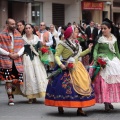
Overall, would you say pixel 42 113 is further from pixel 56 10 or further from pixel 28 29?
pixel 56 10

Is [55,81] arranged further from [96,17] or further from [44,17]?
[96,17]

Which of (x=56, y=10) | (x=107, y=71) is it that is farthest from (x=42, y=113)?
(x=56, y=10)

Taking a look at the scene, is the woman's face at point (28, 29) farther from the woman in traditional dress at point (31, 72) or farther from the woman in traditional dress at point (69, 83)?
the woman in traditional dress at point (69, 83)

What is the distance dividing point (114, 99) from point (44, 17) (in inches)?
886

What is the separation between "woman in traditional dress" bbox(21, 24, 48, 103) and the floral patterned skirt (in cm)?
200

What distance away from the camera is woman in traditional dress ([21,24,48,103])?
11555mm

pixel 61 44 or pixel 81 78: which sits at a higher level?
pixel 61 44

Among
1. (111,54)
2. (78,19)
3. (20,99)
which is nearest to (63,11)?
(78,19)

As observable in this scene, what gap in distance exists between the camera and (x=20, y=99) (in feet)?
40.7

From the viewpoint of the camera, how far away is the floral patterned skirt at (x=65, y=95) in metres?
9.30

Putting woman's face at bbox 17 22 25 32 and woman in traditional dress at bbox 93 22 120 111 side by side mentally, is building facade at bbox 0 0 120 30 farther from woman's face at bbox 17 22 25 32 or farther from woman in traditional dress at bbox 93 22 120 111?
woman in traditional dress at bbox 93 22 120 111

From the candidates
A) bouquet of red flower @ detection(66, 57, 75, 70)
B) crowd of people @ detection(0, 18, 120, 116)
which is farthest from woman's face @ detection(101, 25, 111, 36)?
bouquet of red flower @ detection(66, 57, 75, 70)

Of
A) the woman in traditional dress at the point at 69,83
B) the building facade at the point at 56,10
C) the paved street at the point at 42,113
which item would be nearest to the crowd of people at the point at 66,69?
the woman in traditional dress at the point at 69,83

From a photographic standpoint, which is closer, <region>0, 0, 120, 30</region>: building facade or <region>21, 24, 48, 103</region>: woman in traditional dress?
<region>21, 24, 48, 103</region>: woman in traditional dress
